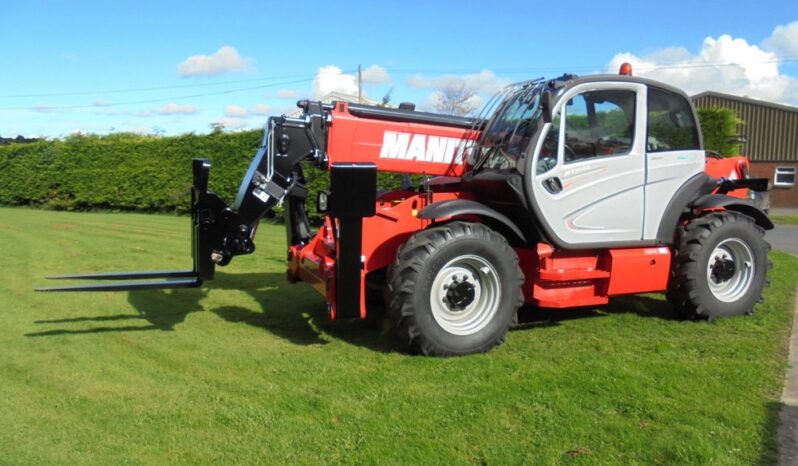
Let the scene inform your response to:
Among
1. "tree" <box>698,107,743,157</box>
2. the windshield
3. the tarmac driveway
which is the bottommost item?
the tarmac driveway

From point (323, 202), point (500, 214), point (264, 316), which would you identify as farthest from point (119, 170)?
point (500, 214)

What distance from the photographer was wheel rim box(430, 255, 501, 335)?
5.48 m

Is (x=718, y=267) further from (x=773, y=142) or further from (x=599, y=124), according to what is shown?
(x=773, y=142)

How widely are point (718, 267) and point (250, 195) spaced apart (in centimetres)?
475

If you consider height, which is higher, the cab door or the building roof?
the building roof

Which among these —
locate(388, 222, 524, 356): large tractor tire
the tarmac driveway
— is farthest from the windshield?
the tarmac driveway

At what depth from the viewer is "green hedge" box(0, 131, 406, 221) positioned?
19.9 metres

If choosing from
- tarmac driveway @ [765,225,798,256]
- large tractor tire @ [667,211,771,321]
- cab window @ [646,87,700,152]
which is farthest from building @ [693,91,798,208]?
cab window @ [646,87,700,152]

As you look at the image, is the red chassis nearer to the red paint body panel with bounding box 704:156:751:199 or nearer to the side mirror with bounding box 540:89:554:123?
the side mirror with bounding box 540:89:554:123

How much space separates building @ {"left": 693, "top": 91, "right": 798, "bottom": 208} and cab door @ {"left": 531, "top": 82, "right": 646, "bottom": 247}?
27.4 metres

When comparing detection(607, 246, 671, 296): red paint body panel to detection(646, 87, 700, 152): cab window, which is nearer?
detection(607, 246, 671, 296): red paint body panel

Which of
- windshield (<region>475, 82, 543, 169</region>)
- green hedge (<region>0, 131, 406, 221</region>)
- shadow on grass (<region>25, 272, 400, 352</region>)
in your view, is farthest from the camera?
green hedge (<region>0, 131, 406, 221</region>)

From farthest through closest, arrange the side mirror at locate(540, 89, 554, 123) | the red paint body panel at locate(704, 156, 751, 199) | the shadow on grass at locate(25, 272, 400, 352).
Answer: the red paint body panel at locate(704, 156, 751, 199) < the shadow on grass at locate(25, 272, 400, 352) < the side mirror at locate(540, 89, 554, 123)

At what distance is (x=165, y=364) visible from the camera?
524 cm
